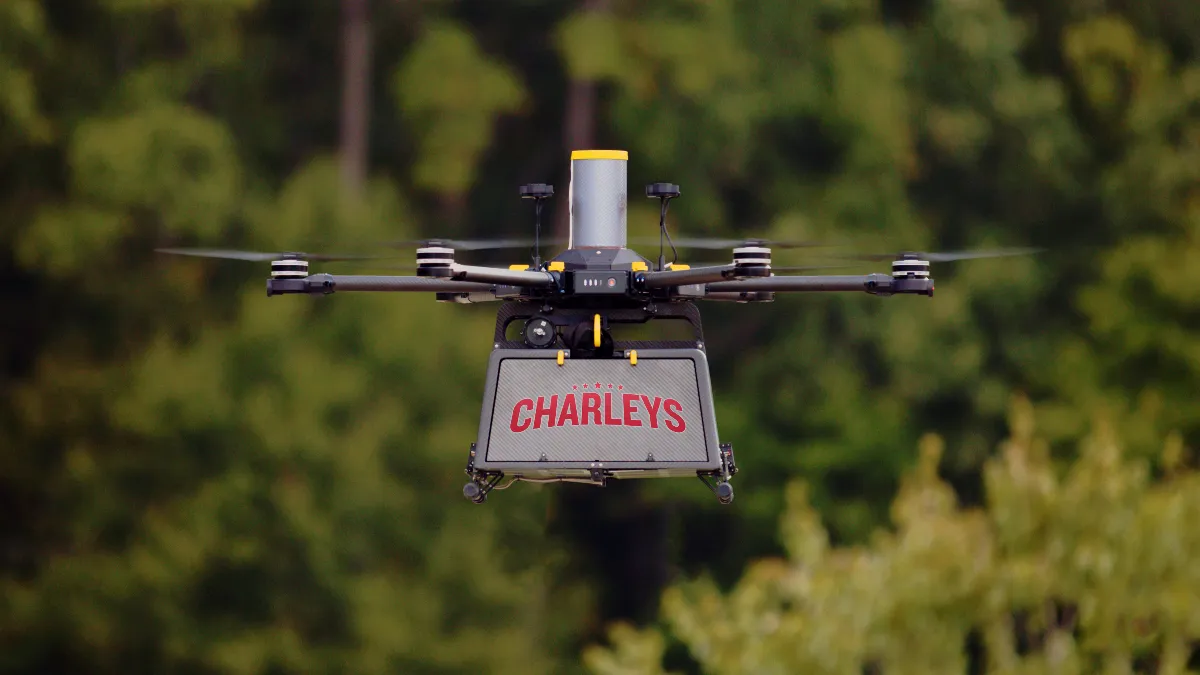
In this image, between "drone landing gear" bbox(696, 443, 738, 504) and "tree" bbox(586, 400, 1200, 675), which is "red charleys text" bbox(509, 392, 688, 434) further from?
"tree" bbox(586, 400, 1200, 675)

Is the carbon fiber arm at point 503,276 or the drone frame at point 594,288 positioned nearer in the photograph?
the carbon fiber arm at point 503,276

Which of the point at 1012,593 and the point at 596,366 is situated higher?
the point at 1012,593

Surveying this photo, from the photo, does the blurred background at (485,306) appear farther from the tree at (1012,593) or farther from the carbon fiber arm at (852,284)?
the carbon fiber arm at (852,284)

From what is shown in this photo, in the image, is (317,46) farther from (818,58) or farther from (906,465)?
(906,465)

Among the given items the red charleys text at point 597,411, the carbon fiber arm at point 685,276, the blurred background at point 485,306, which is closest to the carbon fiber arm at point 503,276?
the carbon fiber arm at point 685,276

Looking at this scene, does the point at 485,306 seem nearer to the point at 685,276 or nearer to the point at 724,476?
the point at 724,476

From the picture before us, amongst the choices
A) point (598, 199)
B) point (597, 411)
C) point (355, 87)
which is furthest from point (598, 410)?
point (355, 87)

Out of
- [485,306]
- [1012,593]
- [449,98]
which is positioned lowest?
[1012,593]

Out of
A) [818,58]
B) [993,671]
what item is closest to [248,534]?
[818,58]
